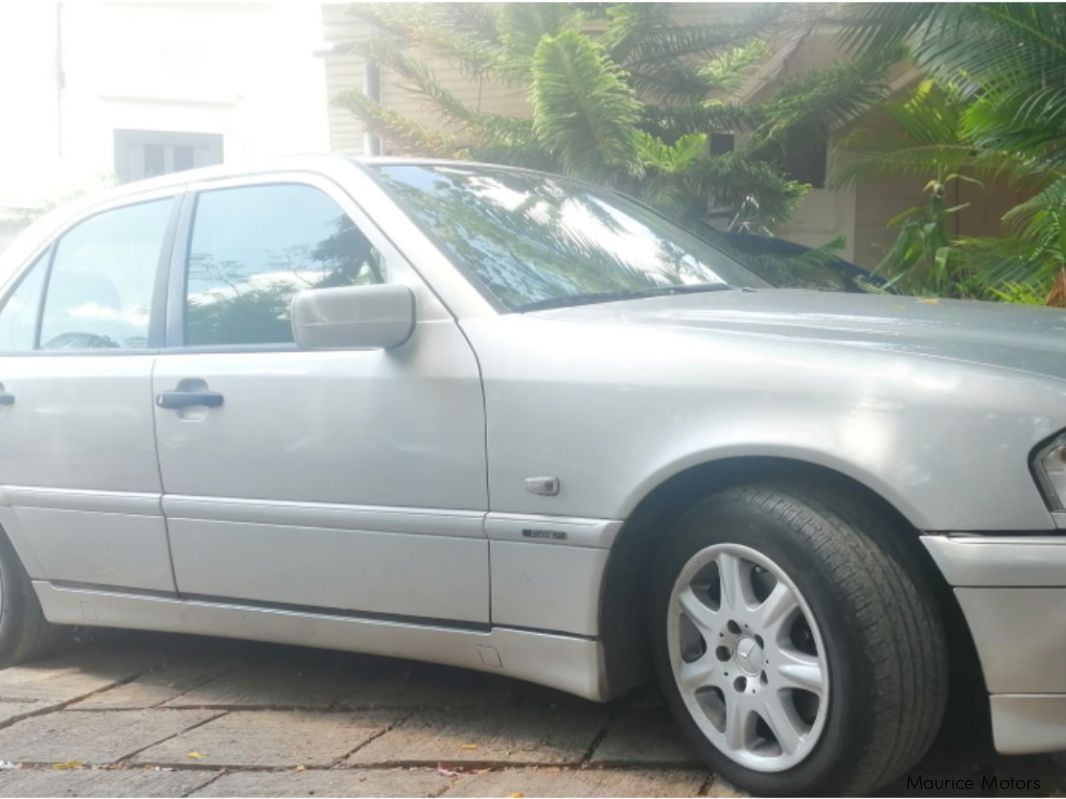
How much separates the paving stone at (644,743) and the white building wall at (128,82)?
15.4 metres

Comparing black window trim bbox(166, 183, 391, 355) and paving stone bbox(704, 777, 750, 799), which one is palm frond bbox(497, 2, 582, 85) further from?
paving stone bbox(704, 777, 750, 799)

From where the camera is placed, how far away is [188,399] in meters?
4.14

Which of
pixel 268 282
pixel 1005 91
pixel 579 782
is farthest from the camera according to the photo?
pixel 1005 91

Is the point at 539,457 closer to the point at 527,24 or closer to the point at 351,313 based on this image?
the point at 351,313

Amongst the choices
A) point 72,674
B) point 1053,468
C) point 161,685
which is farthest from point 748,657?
point 72,674

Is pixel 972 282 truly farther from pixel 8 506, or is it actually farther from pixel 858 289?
pixel 8 506

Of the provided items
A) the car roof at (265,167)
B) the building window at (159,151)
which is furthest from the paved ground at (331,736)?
the building window at (159,151)

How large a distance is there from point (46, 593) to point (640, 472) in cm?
250

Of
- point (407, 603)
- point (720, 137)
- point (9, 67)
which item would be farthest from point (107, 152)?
point (407, 603)

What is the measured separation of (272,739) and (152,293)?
60.3 inches

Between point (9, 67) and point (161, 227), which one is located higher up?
point (9, 67)

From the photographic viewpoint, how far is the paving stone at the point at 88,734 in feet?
12.8

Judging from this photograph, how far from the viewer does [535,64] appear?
8609 millimetres

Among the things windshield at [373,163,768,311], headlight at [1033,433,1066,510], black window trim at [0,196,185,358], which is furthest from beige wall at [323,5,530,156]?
headlight at [1033,433,1066,510]
